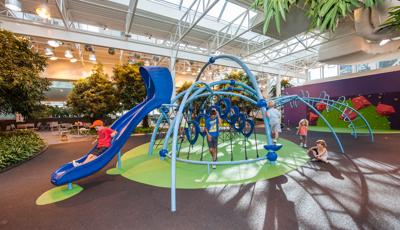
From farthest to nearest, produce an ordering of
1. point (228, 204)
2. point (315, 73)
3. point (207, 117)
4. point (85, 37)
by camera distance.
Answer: point (315, 73) → point (85, 37) → point (207, 117) → point (228, 204)

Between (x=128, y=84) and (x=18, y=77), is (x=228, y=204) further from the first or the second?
(x=128, y=84)

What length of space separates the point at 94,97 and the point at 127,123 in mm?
7699

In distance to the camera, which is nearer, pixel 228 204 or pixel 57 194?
pixel 228 204

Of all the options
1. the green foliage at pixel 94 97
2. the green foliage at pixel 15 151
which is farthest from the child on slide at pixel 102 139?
the green foliage at pixel 94 97

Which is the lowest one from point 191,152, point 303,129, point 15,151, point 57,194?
point 57,194

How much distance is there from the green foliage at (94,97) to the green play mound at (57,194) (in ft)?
27.4

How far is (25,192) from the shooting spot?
10.7ft

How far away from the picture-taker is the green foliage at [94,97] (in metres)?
10.6

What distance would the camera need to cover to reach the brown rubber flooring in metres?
2.23

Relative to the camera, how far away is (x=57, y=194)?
313 cm

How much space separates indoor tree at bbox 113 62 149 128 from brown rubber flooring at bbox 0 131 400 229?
7253mm

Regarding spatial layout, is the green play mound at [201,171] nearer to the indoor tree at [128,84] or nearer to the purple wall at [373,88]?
the indoor tree at [128,84]

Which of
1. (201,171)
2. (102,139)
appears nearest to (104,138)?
(102,139)

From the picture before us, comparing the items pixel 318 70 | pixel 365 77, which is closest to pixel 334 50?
pixel 365 77
